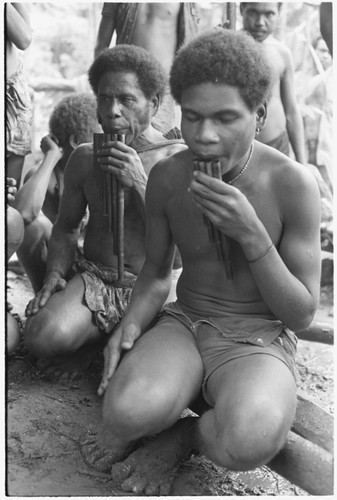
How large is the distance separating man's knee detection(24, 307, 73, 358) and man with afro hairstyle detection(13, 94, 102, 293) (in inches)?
27.0

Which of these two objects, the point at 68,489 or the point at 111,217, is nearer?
the point at 68,489

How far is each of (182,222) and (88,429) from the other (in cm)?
93

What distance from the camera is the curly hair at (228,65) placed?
204 cm

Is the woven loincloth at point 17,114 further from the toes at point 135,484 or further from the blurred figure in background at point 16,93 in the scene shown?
the toes at point 135,484

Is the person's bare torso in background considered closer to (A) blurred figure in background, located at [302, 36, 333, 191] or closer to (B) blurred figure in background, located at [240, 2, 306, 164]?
(B) blurred figure in background, located at [240, 2, 306, 164]

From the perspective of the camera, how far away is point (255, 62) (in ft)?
6.82

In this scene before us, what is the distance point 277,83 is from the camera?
179 inches

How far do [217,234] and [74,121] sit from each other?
1.64 meters

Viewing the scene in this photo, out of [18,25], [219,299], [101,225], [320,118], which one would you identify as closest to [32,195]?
[101,225]

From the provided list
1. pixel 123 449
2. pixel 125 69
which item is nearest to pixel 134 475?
pixel 123 449

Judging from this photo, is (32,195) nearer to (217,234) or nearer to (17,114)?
(17,114)

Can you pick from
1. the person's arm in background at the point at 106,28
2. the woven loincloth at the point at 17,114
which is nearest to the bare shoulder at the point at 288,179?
the woven loincloth at the point at 17,114

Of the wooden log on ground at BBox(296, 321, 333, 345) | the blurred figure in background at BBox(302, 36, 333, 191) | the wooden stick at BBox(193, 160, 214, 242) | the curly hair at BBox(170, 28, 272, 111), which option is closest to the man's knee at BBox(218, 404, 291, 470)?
the wooden stick at BBox(193, 160, 214, 242)

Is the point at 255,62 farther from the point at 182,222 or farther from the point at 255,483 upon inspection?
the point at 255,483
